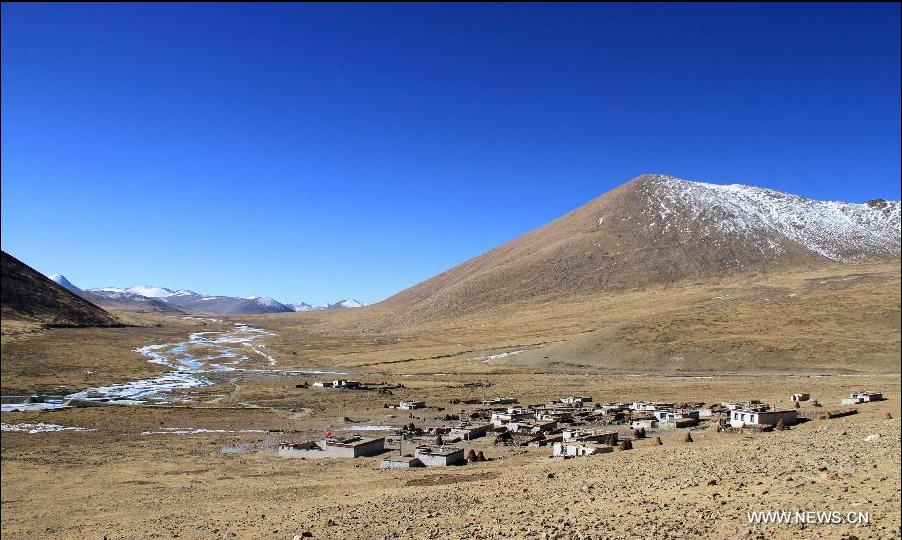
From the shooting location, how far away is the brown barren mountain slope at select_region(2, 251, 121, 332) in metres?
116

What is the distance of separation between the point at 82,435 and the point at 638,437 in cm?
3657

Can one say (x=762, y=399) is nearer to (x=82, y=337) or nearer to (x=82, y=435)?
(x=82, y=435)

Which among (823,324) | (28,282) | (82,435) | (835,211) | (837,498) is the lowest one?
(82,435)

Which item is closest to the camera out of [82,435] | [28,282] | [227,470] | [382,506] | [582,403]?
[382,506]

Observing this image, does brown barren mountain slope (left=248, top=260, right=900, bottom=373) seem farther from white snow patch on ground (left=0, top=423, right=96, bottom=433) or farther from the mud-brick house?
white snow patch on ground (left=0, top=423, right=96, bottom=433)

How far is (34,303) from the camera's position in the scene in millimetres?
125000

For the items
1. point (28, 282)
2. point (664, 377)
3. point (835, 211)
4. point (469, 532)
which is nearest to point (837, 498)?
point (469, 532)

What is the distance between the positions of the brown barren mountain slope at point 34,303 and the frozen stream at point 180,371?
19.6 metres

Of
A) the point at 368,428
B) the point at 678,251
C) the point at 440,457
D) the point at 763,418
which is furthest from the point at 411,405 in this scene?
the point at 678,251

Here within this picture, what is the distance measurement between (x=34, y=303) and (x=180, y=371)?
188 feet

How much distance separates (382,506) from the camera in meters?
21.0

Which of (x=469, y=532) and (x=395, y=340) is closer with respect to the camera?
(x=469, y=532)

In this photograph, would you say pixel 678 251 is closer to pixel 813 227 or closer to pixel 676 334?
pixel 813 227

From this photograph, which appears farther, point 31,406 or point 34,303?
point 34,303
